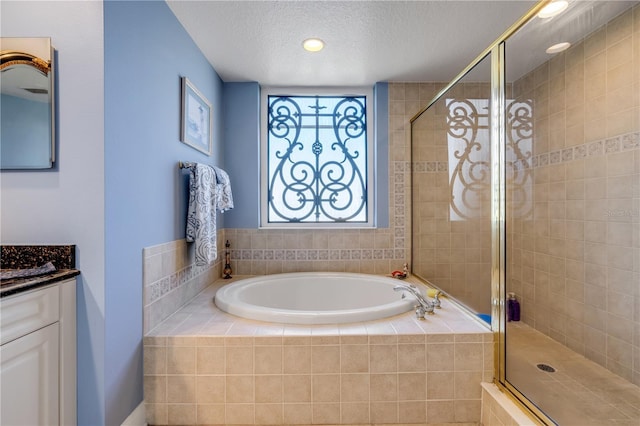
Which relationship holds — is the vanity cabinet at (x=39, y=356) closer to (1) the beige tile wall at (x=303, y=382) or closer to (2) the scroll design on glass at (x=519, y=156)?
(1) the beige tile wall at (x=303, y=382)

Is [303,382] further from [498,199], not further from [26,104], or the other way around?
[26,104]

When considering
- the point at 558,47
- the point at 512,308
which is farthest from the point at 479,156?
the point at 512,308

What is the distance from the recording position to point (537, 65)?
1.62 m

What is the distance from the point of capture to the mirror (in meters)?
1.12

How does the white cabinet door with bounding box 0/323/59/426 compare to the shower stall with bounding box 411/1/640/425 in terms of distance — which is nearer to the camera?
the white cabinet door with bounding box 0/323/59/426

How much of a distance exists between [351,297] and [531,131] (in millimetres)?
1722

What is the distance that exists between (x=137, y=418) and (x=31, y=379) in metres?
0.56

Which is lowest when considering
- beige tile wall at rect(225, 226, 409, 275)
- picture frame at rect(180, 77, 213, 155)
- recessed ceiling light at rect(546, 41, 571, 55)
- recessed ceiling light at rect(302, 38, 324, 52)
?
beige tile wall at rect(225, 226, 409, 275)

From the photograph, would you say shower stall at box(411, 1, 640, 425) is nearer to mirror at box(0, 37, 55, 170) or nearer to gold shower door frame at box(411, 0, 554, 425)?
gold shower door frame at box(411, 0, 554, 425)

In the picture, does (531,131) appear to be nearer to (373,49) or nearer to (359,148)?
(373,49)

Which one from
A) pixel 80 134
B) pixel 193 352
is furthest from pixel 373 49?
pixel 193 352

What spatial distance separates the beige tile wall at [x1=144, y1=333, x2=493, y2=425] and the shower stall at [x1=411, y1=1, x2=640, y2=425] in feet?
1.06

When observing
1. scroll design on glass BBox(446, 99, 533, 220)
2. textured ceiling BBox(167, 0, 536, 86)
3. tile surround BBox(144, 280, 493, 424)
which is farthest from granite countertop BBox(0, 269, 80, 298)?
scroll design on glass BBox(446, 99, 533, 220)

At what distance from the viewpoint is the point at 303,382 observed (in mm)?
1433
